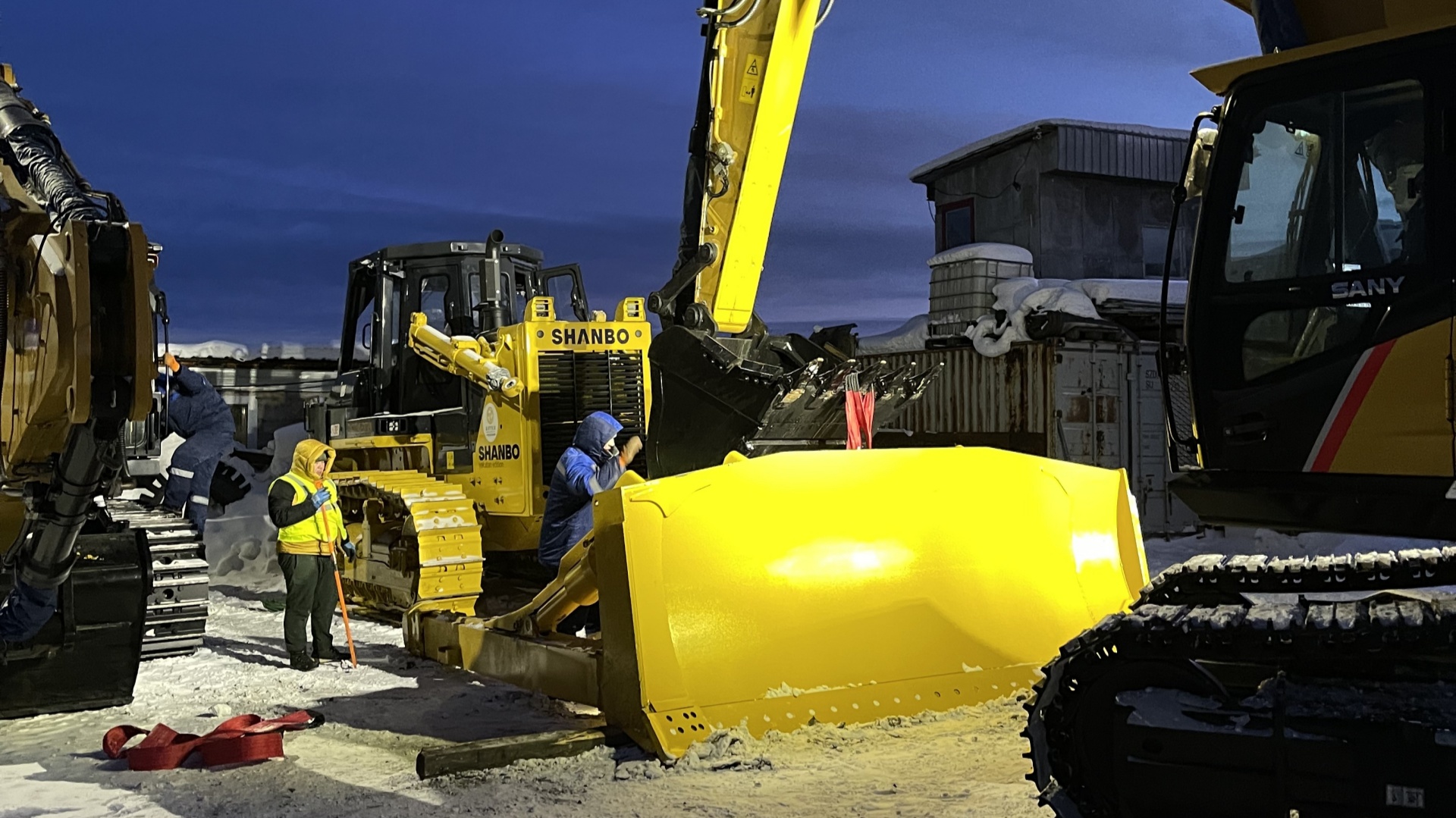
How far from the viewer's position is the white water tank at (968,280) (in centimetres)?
1806

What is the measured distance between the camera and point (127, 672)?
266 inches

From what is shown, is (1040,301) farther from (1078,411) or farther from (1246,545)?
(1246,545)

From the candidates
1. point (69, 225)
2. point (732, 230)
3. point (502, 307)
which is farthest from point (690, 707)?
point (502, 307)

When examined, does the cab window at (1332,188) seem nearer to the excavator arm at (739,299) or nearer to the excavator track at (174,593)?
the excavator arm at (739,299)

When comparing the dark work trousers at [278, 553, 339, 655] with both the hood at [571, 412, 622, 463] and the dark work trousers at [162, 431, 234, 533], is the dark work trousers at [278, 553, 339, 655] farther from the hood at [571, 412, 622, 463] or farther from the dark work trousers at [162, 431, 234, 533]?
the hood at [571, 412, 622, 463]

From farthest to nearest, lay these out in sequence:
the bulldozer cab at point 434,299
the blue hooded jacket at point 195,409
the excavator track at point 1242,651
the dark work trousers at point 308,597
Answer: the bulldozer cab at point 434,299, the blue hooded jacket at point 195,409, the dark work trousers at point 308,597, the excavator track at point 1242,651

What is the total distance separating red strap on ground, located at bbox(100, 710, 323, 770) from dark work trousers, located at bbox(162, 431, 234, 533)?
368 centimetres

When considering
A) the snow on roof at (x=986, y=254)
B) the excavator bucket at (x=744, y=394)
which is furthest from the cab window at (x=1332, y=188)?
the snow on roof at (x=986, y=254)

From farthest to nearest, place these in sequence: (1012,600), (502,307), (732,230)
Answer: (502,307), (732,230), (1012,600)

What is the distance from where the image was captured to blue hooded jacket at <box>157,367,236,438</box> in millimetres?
9352

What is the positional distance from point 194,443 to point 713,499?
5.55m

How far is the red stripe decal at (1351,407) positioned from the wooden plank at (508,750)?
3.07 meters

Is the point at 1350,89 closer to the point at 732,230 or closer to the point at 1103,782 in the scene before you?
the point at 1103,782

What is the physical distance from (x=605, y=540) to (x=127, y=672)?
10.9ft
